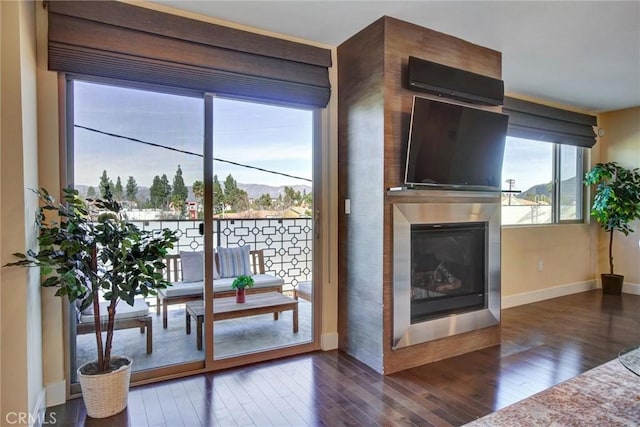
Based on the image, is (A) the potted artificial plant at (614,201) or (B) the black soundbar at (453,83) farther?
(A) the potted artificial plant at (614,201)

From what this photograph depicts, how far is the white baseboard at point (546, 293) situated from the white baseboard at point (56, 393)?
4.33 metres

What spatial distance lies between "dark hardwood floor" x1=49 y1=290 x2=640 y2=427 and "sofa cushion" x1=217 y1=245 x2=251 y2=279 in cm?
72

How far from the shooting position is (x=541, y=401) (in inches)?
65.5

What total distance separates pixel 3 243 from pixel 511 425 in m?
2.36

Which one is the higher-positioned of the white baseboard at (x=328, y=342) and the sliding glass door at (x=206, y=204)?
the sliding glass door at (x=206, y=204)

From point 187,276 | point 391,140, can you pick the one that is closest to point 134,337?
point 187,276

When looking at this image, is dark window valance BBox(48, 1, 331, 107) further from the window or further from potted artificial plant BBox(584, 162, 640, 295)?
potted artificial plant BBox(584, 162, 640, 295)

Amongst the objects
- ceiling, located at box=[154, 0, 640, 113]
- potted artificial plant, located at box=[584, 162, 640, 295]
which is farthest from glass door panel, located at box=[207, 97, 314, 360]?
potted artificial plant, located at box=[584, 162, 640, 295]

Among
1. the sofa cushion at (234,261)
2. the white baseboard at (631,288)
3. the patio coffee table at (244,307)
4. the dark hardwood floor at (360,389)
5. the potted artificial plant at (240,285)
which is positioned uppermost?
the sofa cushion at (234,261)

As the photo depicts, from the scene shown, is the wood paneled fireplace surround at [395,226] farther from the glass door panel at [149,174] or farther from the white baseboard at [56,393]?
the white baseboard at [56,393]

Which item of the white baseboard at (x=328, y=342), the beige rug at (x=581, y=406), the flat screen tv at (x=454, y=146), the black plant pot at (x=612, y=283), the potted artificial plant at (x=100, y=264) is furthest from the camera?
the black plant pot at (x=612, y=283)

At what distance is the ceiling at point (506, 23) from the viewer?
2596 millimetres

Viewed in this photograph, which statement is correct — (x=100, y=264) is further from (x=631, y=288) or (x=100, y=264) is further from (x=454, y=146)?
(x=631, y=288)

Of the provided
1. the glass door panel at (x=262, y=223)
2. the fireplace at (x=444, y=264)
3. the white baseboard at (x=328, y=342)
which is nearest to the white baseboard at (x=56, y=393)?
the glass door panel at (x=262, y=223)
